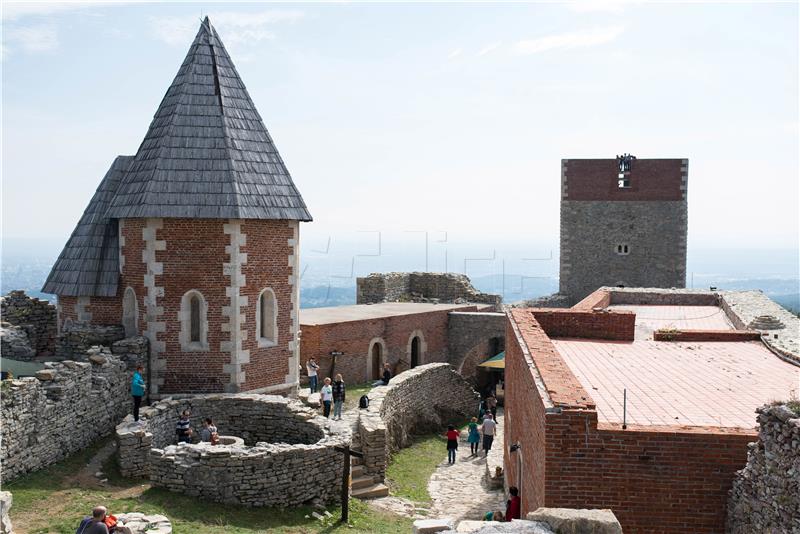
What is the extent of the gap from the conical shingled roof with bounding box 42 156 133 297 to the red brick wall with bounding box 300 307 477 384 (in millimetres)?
8752

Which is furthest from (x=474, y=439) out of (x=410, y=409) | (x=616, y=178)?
(x=616, y=178)

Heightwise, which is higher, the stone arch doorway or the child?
the stone arch doorway

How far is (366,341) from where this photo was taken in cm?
2912

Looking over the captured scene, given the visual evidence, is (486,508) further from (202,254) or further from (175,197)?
(175,197)

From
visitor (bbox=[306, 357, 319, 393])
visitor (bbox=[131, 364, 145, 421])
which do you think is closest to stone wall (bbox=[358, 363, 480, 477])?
visitor (bbox=[306, 357, 319, 393])

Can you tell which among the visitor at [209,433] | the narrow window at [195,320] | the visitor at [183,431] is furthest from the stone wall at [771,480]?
the narrow window at [195,320]

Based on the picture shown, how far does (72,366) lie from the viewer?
1516cm

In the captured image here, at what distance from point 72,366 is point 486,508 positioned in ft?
31.1

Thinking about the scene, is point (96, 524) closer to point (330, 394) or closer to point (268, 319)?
point (268, 319)

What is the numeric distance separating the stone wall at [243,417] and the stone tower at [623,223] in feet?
93.5

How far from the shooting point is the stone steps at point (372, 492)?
55.7 ft

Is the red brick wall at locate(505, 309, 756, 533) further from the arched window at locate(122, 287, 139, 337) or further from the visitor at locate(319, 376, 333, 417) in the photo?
the arched window at locate(122, 287, 139, 337)

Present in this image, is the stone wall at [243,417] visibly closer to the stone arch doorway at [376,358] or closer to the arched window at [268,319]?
the arched window at [268,319]

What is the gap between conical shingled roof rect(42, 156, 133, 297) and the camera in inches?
739
